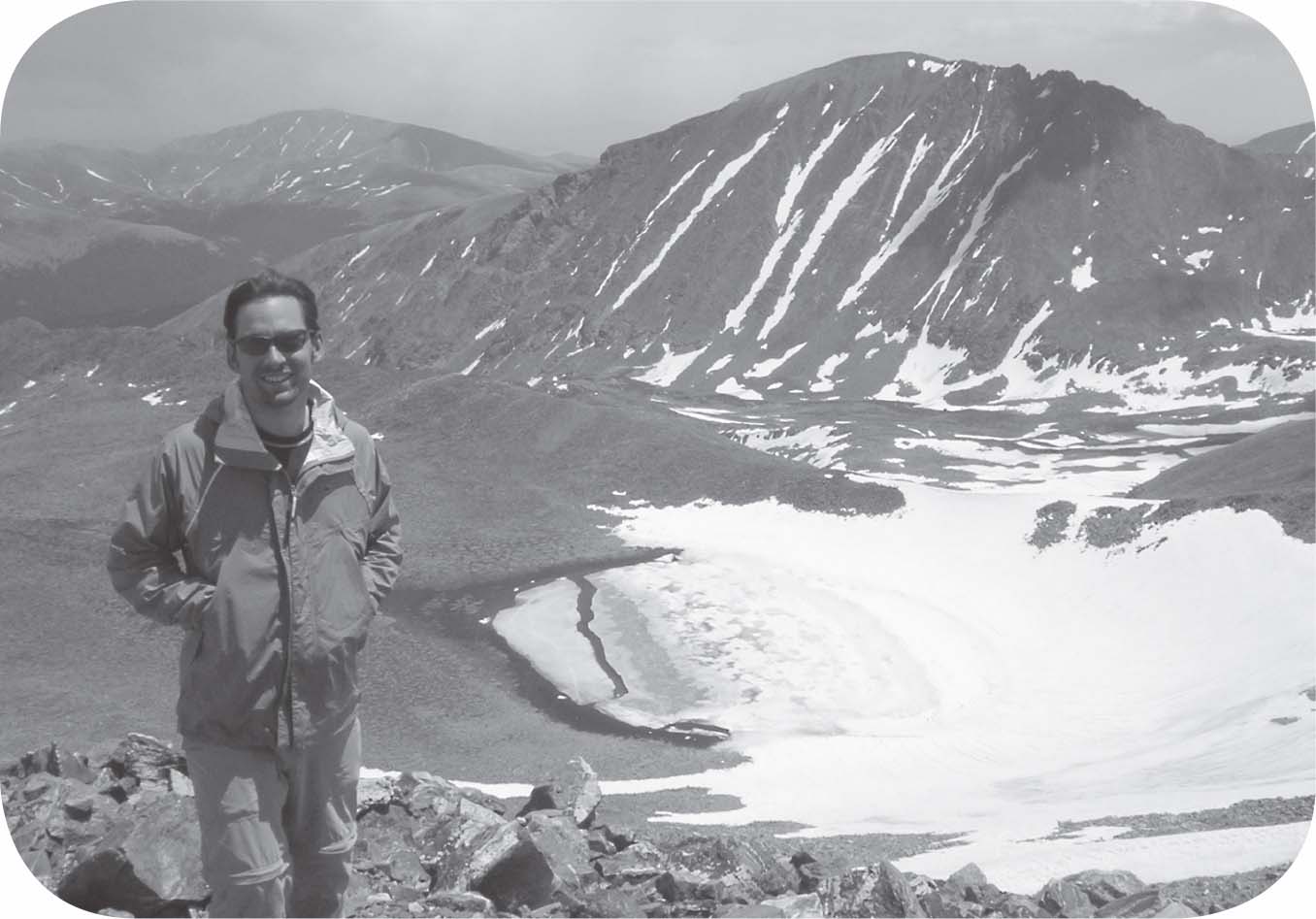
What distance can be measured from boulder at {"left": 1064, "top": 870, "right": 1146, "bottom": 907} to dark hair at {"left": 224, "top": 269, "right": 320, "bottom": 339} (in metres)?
7.20

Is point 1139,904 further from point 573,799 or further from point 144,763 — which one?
point 144,763

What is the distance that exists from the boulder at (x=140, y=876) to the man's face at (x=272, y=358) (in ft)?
12.5

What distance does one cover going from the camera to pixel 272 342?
5.05 metres

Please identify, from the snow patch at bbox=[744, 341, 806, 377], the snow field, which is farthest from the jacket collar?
the snow patch at bbox=[744, 341, 806, 377]

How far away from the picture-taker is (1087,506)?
114 ft

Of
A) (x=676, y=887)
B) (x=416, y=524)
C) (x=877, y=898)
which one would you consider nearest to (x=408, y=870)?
(x=676, y=887)

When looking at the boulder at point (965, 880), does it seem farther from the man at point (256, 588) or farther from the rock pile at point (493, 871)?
the man at point (256, 588)

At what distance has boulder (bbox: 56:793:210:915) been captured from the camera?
7.36 meters

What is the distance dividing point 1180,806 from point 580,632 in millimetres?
17128

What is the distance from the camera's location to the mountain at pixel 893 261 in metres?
85.7

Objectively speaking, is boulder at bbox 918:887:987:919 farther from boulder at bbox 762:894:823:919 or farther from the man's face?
the man's face

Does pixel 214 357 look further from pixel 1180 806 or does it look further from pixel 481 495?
pixel 1180 806

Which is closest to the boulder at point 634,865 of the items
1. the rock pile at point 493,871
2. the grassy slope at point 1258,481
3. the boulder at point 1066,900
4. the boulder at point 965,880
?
the rock pile at point 493,871

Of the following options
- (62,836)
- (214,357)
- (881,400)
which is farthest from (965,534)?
(214,357)
